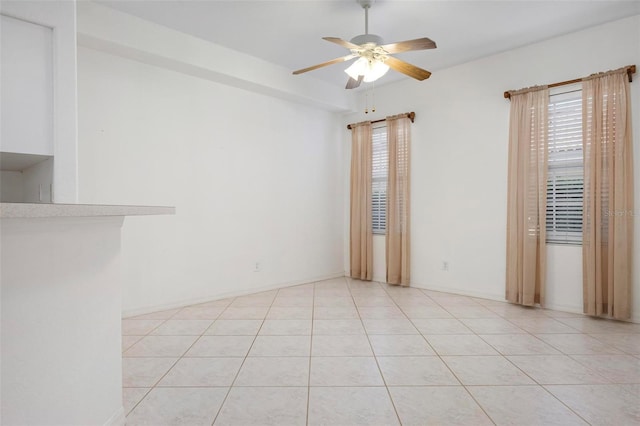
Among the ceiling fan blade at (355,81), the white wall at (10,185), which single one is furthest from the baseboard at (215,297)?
the ceiling fan blade at (355,81)

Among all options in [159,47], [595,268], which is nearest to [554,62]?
[595,268]

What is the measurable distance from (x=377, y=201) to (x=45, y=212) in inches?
183

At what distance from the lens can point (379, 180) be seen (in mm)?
5223

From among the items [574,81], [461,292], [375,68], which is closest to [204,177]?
[375,68]

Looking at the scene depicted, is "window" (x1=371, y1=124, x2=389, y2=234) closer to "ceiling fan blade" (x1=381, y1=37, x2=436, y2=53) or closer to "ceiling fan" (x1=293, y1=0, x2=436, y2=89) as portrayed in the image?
"ceiling fan" (x1=293, y1=0, x2=436, y2=89)

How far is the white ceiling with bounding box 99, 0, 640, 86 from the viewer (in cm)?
310

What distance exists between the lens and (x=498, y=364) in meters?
2.36

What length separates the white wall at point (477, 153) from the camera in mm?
3477

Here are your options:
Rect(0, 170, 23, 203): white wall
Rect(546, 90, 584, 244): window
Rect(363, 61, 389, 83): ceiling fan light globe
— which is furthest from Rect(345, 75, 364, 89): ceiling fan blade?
Rect(0, 170, 23, 203): white wall

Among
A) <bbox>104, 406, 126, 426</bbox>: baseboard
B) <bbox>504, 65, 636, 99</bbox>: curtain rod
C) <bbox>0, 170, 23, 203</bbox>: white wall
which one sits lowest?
<bbox>104, 406, 126, 426</bbox>: baseboard

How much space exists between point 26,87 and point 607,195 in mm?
4822

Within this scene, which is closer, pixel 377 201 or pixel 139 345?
pixel 139 345

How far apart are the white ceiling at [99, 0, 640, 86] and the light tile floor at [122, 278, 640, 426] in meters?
2.89

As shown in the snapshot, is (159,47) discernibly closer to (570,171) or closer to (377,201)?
(377,201)
